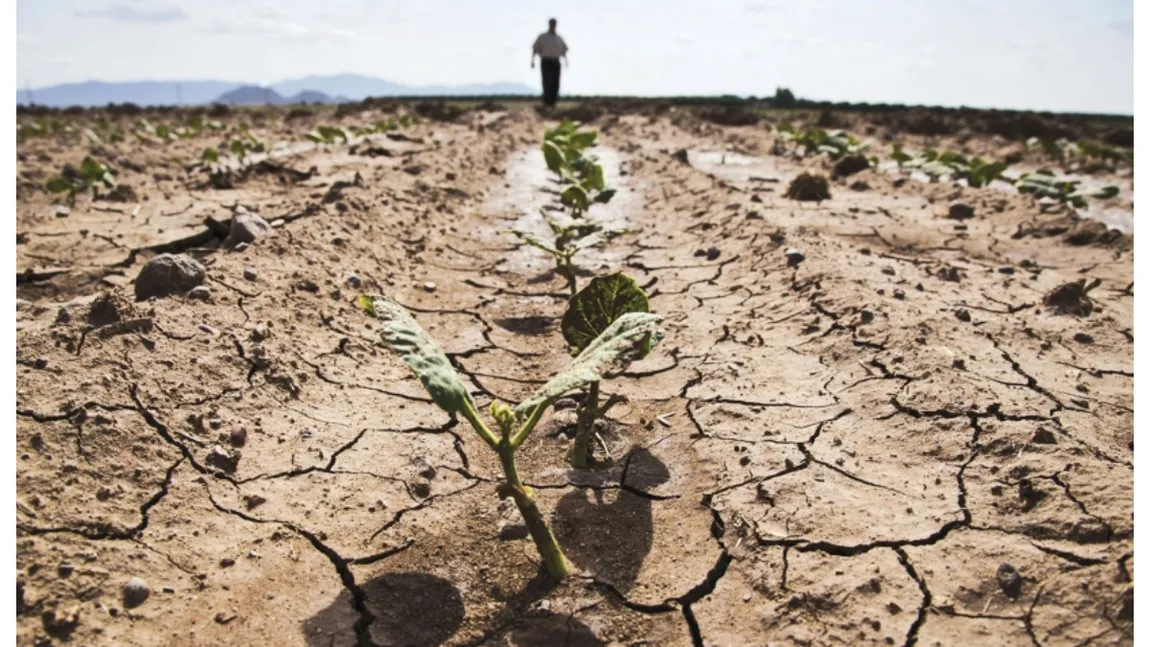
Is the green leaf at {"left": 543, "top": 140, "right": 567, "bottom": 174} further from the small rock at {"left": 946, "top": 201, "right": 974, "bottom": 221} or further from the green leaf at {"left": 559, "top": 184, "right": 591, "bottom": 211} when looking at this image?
the small rock at {"left": 946, "top": 201, "right": 974, "bottom": 221}

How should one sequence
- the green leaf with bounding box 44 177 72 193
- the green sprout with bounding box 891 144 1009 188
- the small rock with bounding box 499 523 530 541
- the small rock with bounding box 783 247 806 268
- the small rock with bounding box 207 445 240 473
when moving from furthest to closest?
the green sprout with bounding box 891 144 1009 188 → the green leaf with bounding box 44 177 72 193 → the small rock with bounding box 783 247 806 268 → the small rock with bounding box 207 445 240 473 → the small rock with bounding box 499 523 530 541

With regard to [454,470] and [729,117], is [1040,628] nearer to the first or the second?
[454,470]

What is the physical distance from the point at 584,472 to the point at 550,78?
53.4ft

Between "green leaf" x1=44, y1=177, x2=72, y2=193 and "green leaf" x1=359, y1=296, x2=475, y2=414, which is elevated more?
"green leaf" x1=44, y1=177, x2=72, y2=193

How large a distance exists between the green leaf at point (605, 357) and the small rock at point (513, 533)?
41 centimetres

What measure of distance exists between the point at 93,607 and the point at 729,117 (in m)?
A: 17.8

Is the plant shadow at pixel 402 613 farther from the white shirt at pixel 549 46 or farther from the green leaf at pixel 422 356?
the white shirt at pixel 549 46

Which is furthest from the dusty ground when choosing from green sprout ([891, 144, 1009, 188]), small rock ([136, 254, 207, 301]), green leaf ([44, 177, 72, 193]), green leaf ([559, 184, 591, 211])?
green sprout ([891, 144, 1009, 188])

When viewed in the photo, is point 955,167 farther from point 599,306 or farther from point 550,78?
point 550,78

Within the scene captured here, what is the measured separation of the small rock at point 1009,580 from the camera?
1927 millimetres

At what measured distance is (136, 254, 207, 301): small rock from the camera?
11.1 ft

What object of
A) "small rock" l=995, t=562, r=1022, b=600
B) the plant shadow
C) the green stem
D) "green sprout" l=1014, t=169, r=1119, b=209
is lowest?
the plant shadow

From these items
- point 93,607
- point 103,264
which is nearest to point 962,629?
point 93,607

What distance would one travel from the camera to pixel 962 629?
1.86 m
